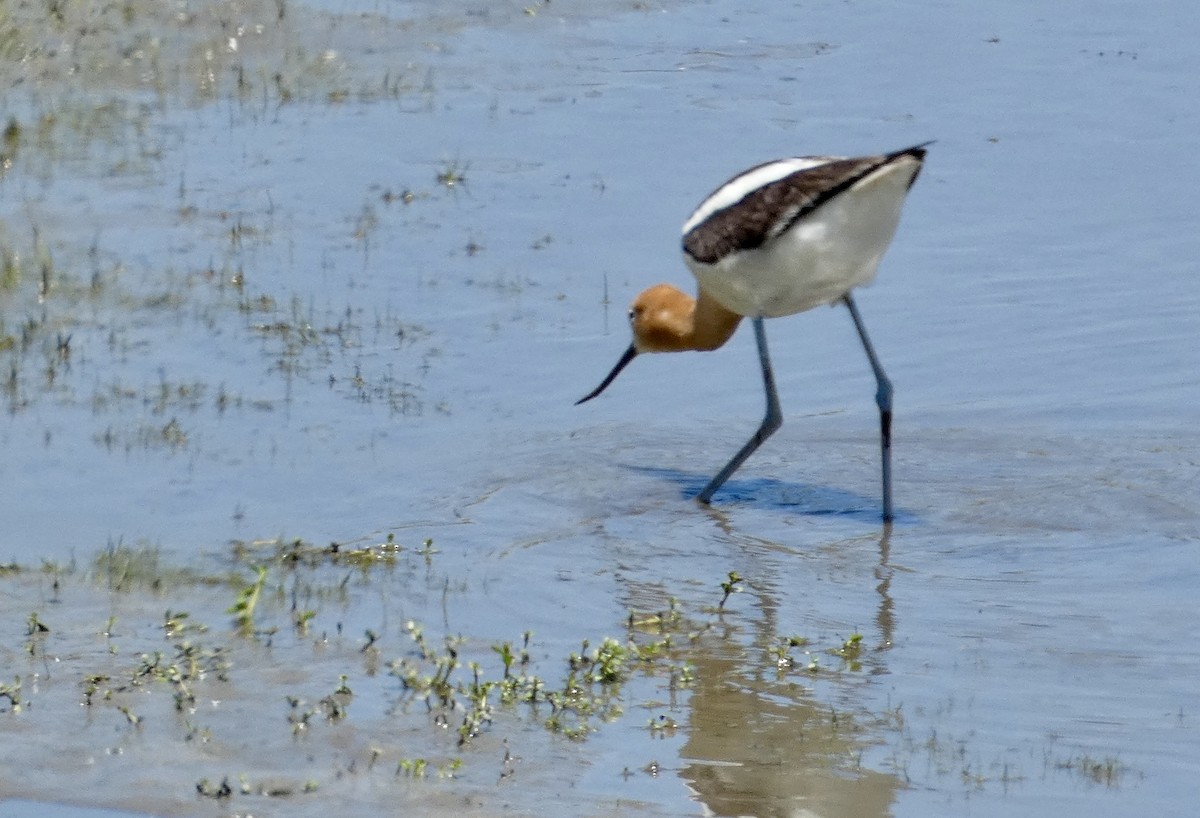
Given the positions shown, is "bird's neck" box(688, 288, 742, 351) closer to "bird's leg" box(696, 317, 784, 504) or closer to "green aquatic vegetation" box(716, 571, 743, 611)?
"bird's leg" box(696, 317, 784, 504)

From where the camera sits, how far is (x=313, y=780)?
187 inches

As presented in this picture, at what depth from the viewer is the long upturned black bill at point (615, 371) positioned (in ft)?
28.9

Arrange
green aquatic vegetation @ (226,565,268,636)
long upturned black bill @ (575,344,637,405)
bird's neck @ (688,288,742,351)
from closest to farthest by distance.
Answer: green aquatic vegetation @ (226,565,268,636) < bird's neck @ (688,288,742,351) < long upturned black bill @ (575,344,637,405)

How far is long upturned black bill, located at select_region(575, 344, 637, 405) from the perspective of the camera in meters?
8.80

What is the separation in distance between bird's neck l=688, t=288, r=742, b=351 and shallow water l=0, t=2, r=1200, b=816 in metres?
0.46

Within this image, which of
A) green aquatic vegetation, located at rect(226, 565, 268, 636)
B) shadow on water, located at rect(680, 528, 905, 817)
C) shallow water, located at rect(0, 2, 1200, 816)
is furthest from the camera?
green aquatic vegetation, located at rect(226, 565, 268, 636)

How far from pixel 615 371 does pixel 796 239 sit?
1.72 m

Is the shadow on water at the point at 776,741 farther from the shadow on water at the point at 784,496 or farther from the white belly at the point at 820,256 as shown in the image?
the white belly at the point at 820,256

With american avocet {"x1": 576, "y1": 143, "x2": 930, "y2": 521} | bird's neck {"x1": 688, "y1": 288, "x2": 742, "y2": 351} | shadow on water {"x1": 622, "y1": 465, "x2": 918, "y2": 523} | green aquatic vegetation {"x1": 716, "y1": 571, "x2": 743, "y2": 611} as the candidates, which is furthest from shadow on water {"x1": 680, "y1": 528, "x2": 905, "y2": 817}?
bird's neck {"x1": 688, "y1": 288, "x2": 742, "y2": 351}

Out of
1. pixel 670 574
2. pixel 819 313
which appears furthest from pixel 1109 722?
pixel 819 313

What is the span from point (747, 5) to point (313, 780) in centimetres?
1180

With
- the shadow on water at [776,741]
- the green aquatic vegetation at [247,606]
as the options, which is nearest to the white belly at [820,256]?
the shadow on water at [776,741]

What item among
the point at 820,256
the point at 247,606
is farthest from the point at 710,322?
the point at 247,606

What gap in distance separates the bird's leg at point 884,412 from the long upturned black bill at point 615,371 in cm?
116
